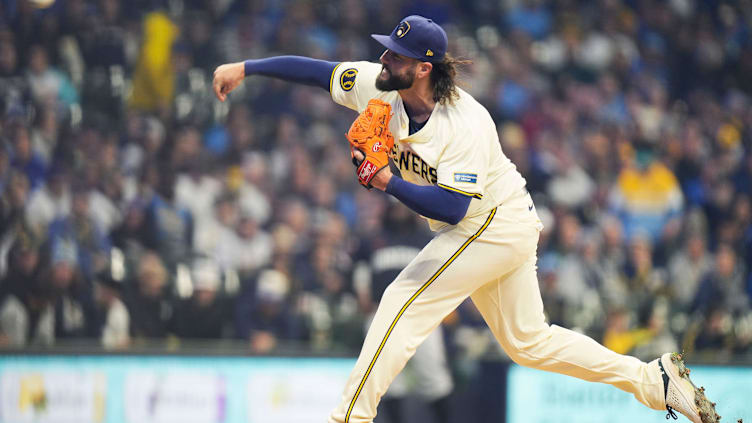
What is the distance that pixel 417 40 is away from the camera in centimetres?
421

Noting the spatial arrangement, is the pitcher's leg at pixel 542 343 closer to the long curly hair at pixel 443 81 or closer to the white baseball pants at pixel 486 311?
the white baseball pants at pixel 486 311

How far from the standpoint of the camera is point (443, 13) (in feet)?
41.5

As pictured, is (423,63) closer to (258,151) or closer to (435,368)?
(435,368)

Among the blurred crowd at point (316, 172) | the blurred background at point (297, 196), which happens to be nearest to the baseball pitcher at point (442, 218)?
the blurred background at point (297, 196)

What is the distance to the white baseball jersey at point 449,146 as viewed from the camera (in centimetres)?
422

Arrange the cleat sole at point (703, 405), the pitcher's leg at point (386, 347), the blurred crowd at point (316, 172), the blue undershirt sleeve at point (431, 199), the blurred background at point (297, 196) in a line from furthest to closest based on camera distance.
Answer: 1. the blurred crowd at point (316, 172)
2. the blurred background at point (297, 196)
3. the cleat sole at point (703, 405)
4. the pitcher's leg at point (386, 347)
5. the blue undershirt sleeve at point (431, 199)

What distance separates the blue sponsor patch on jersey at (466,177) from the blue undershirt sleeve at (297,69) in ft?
3.13

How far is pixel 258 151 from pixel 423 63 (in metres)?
5.89

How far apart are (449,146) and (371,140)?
351 mm

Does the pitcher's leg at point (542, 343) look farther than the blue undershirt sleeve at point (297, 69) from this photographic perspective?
No

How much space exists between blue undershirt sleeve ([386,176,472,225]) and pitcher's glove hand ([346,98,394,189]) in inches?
4.1

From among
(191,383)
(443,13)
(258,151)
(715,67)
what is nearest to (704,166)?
(715,67)

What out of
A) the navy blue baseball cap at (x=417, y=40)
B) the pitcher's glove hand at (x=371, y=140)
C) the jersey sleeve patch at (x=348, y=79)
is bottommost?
the pitcher's glove hand at (x=371, y=140)

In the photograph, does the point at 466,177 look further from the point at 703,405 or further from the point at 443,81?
the point at 703,405
